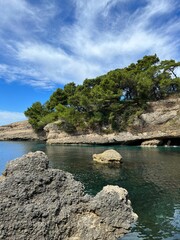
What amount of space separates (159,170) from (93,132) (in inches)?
1603

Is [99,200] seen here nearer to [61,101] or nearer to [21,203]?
[21,203]

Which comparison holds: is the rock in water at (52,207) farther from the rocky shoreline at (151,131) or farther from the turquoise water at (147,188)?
the rocky shoreline at (151,131)

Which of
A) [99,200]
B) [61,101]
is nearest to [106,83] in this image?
[61,101]

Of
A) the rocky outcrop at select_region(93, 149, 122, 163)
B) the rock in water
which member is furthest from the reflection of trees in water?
the rock in water

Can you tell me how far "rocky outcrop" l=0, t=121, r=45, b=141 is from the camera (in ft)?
288

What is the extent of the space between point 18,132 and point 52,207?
83.5m

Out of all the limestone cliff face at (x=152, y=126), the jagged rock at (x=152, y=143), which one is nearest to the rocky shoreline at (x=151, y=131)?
the limestone cliff face at (x=152, y=126)

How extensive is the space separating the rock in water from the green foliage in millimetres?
54581

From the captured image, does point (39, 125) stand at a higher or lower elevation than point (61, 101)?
lower

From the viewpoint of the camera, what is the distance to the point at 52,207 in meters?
10.7

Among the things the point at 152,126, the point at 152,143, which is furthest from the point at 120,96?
the point at 152,143

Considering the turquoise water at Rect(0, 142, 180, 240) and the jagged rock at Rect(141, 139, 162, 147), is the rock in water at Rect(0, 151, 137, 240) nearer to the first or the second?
the turquoise water at Rect(0, 142, 180, 240)

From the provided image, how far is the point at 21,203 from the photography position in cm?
1043

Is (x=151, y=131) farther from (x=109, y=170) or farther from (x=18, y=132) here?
(x=18, y=132)
